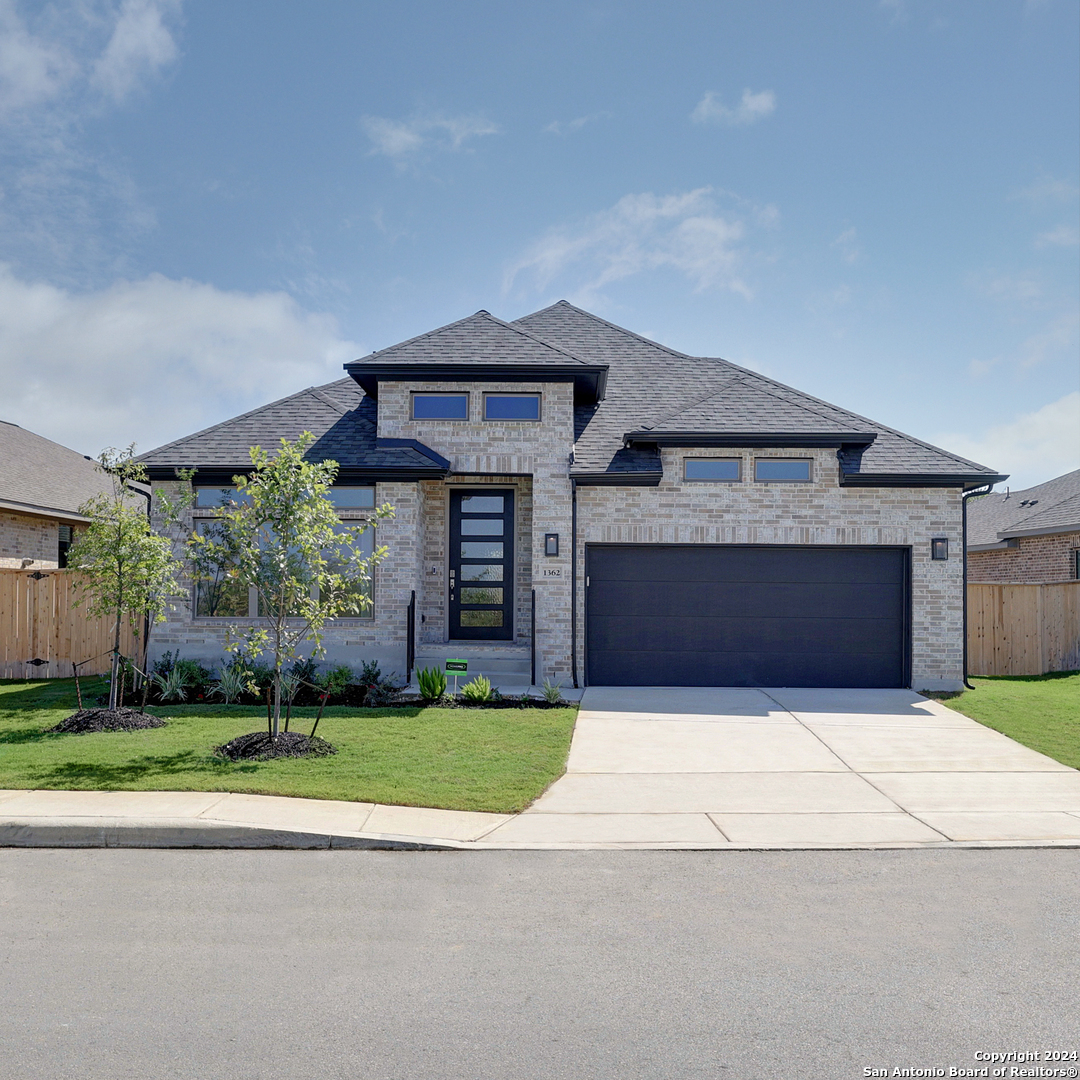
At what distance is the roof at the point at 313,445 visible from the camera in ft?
41.9

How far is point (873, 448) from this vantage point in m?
13.7

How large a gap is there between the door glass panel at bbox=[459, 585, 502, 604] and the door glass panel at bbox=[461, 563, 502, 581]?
0.58 feet

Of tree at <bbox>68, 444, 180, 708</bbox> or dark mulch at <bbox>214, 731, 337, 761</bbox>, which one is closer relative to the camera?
dark mulch at <bbox>214, 731, 337, 761</bbox>

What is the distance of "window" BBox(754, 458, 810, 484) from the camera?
13.2 meters

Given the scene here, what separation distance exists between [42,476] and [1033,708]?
22.0 metres

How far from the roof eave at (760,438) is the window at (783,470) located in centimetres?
29

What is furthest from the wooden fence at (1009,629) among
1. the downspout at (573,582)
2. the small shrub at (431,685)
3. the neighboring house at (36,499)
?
the neighboring house at (36,499)

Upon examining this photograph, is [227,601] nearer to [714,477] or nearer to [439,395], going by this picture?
[439,395]

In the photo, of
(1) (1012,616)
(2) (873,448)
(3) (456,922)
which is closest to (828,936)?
(3) (456,922)

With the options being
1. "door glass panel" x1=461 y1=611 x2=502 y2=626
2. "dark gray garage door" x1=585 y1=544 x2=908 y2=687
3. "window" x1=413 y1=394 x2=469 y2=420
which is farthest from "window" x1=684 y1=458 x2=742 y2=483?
"door glass panel" x1=461 y1=611 x2=502 y2=626

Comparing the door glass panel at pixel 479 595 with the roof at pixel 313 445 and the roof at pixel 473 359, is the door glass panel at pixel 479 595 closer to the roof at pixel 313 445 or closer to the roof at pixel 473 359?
the roof at pixel 313 445

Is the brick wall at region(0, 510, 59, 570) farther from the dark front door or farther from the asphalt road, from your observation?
the asphalt road

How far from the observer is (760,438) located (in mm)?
12945

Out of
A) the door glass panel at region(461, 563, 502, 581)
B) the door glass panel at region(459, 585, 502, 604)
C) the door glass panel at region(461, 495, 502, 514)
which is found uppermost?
the door glass panel at region(461, 495, 502, 514)
